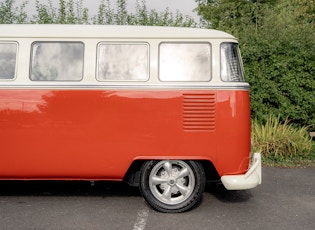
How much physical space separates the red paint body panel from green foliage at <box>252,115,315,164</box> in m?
4.18

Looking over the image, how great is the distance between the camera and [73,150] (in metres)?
5.60

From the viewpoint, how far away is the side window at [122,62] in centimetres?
558

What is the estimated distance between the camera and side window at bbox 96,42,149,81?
18.3ft

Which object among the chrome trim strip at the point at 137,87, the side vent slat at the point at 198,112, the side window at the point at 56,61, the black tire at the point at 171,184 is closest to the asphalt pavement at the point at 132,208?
the black tire at the point at 171,184

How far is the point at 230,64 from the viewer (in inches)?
220

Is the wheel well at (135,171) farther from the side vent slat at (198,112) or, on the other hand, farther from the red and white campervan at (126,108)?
the side vent slat at (198,112)

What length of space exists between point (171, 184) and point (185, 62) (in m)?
1.48

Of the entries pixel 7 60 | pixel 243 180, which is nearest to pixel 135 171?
pixel 243 180

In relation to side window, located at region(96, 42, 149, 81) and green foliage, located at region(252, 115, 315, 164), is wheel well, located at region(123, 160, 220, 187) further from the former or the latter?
green foliage, located at region(252, 115, 315, 164)

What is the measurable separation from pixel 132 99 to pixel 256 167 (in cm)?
171

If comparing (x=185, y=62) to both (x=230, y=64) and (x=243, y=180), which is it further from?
(x=243, y=180)

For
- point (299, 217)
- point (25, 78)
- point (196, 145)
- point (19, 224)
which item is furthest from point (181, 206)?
point (25, 78)

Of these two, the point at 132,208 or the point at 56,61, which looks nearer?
the point at 56,61

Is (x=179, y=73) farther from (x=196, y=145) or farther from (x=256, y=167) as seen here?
(x=256, y=167)
